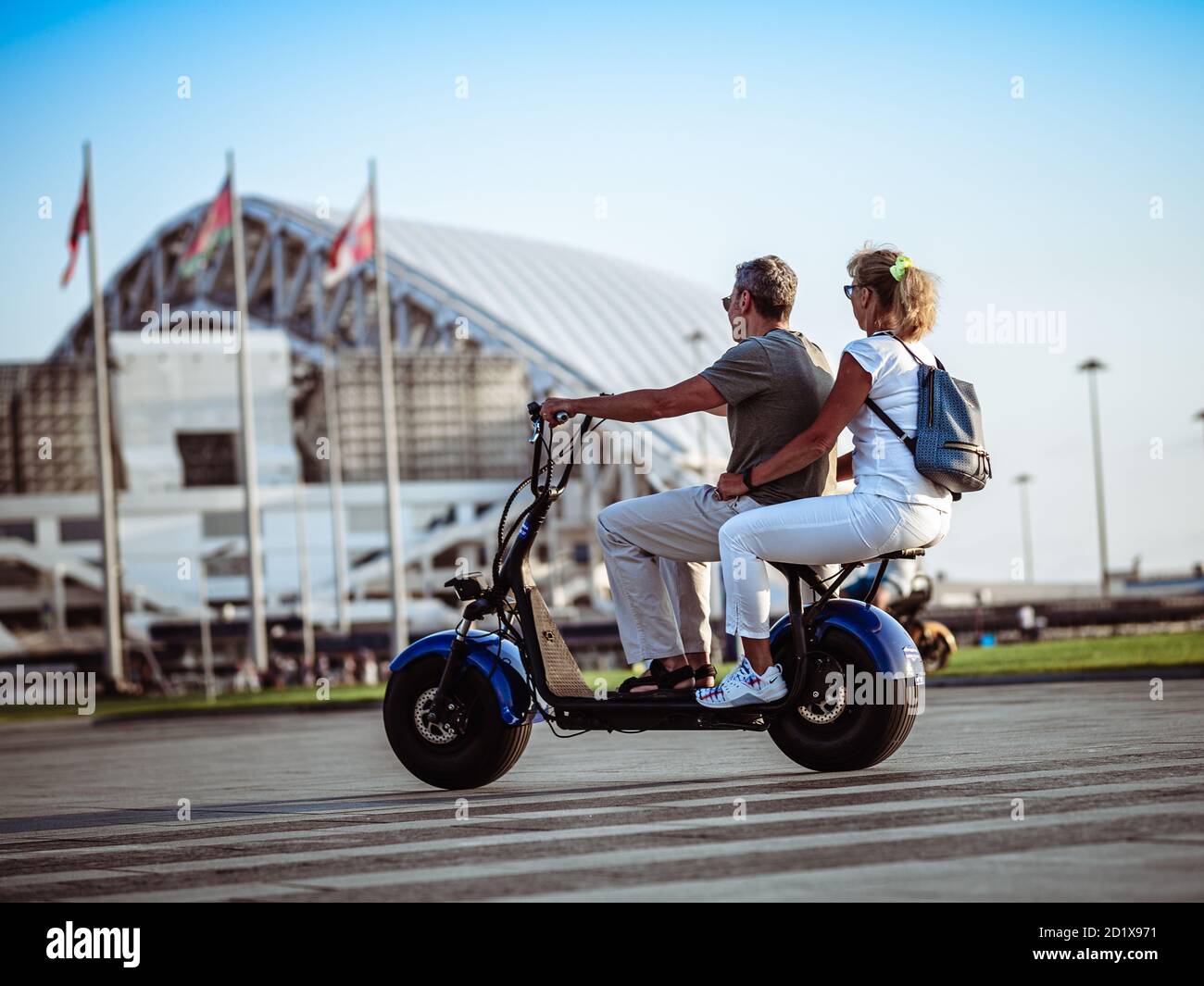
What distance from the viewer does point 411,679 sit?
293 inches

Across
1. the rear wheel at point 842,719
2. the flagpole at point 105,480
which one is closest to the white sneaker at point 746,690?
the rear wheel at point 842,719

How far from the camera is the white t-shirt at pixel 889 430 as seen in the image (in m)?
6.58

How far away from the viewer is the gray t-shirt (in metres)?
6.74

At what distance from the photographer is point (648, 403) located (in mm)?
6695

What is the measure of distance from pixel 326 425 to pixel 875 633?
3783 inches

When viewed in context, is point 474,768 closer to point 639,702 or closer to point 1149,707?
point 639,702

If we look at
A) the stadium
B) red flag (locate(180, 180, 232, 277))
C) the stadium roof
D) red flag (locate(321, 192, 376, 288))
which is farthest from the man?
the stadium

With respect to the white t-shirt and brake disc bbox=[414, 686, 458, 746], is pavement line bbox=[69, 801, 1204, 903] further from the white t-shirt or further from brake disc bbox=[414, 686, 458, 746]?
brake disc bbox=[414, 686, 458, 746]

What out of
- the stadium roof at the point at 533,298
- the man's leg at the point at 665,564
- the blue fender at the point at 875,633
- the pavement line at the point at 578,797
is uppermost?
the stadium roof at the point at 533,298

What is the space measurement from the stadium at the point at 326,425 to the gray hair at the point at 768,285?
76.7 meters

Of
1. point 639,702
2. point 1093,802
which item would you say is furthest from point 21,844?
point 1093,802

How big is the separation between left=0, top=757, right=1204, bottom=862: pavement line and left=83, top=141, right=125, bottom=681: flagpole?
29.7 meters

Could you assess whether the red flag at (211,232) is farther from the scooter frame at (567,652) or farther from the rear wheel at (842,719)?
the rear wheel at (842,719)
